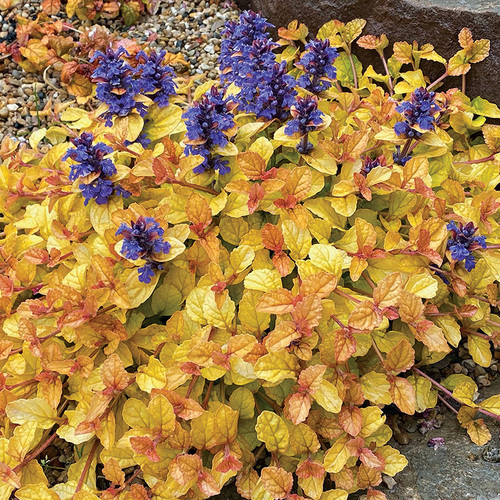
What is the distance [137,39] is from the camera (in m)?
3.63

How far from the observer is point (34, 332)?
6.16ft

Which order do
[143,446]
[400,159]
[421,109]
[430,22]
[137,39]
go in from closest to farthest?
[143,446], [421,109], [400,159], [430,22], [137,39]

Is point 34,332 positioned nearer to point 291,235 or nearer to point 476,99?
point 291,235

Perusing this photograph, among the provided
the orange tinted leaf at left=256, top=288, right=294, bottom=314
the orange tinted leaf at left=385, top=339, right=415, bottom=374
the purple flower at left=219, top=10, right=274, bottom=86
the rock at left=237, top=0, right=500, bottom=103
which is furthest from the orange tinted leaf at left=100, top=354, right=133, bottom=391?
the rock at left=237, top=0, right=500, bottom=103

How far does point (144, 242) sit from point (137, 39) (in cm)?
233

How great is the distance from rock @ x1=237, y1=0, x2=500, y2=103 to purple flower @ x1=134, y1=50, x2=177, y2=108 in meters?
1.25

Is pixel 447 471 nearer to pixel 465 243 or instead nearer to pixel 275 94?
pixel 465 243

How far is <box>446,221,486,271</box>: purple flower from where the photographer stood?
1.82 meters

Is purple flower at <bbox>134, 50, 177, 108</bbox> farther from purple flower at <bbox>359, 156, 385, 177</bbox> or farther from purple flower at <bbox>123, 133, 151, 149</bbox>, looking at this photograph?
purple flower at <bbox>359, 156, 385, 177</bbox>

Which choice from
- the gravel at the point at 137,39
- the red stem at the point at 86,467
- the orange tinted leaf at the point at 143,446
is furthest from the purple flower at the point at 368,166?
the gravel at the point at 137,39

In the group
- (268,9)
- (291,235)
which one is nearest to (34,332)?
(291,235)

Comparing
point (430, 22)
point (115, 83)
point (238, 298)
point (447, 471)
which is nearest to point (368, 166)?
point (238, 298)

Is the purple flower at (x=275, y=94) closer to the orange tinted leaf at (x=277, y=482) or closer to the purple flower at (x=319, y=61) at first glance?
the purple flower at (x=319, y=61)

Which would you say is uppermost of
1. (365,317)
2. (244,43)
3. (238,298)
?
(244,43)
